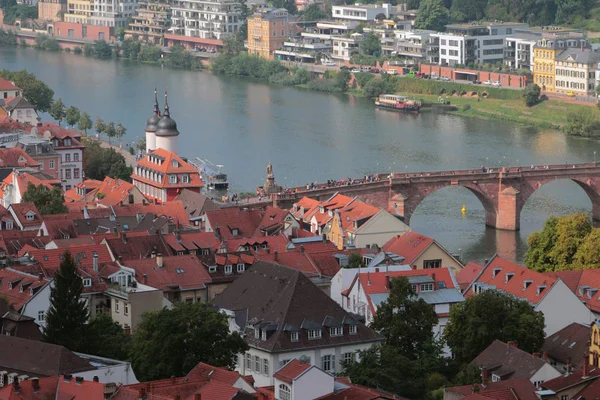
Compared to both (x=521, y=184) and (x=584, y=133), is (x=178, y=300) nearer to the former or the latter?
(x=521, y=184)

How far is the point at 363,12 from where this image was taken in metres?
158

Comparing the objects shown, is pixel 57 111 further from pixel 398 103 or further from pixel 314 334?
pixel 314 334

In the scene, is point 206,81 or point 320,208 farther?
point 206,81

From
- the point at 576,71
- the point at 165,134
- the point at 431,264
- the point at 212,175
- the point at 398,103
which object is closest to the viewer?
the point at 431,264

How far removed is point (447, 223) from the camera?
8694cm

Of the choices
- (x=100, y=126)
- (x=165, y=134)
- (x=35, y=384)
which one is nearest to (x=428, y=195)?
(x=165, y=134)

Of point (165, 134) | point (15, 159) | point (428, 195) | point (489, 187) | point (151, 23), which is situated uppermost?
point (165, 134)

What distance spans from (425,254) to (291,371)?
61.5 ft

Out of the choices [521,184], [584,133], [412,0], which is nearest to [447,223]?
[521,184]

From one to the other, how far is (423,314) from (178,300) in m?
8.14

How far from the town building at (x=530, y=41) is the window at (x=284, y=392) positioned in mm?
90629

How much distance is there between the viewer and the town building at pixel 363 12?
158 m

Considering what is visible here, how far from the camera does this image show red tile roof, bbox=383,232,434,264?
62781mm

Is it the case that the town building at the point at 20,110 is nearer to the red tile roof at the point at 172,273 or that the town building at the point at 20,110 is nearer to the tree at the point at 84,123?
the tree at the point at 84,123
